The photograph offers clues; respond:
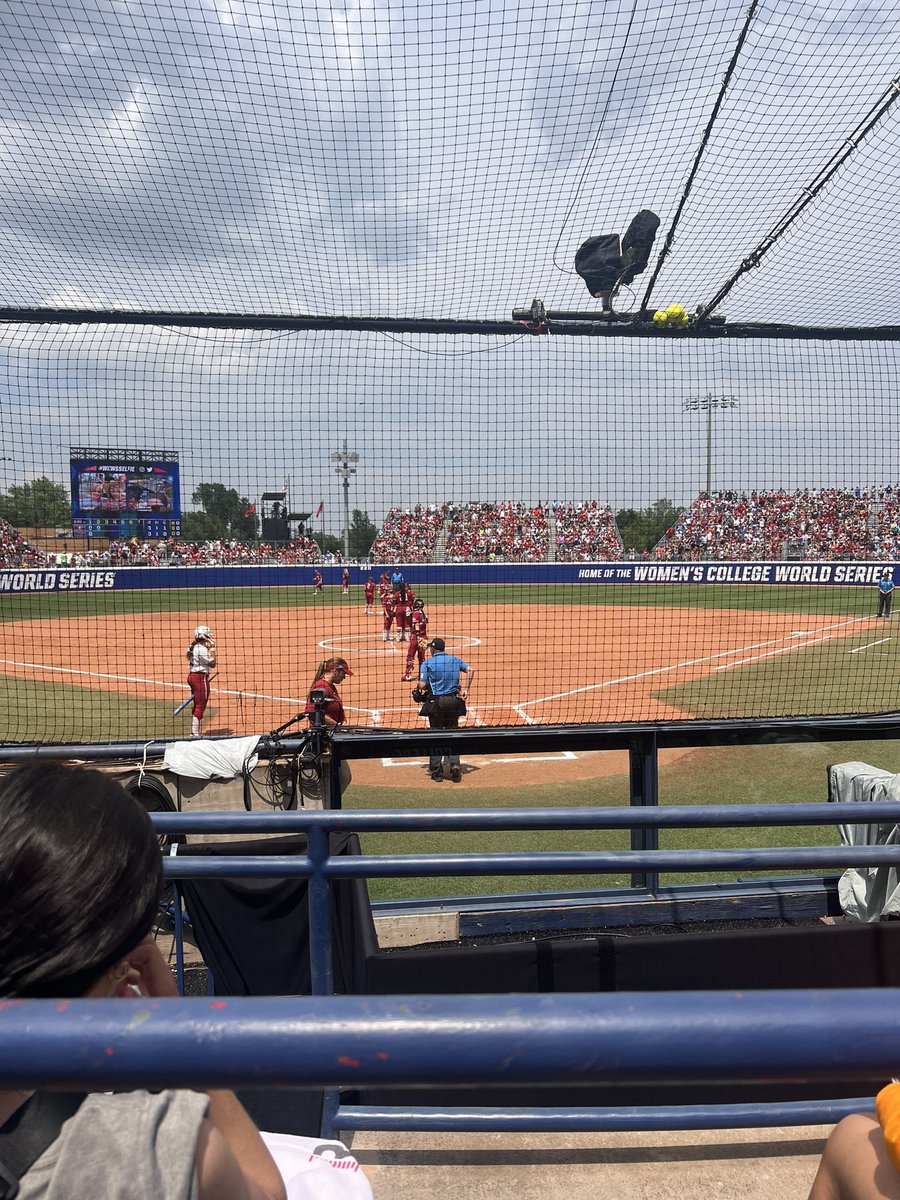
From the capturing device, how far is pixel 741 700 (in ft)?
45.2

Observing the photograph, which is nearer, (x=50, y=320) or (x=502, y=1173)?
(x=502, y=1173)

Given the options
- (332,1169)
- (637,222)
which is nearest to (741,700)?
(637,222)

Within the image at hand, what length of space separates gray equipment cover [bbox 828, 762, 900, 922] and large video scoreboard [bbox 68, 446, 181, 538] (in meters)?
5.62

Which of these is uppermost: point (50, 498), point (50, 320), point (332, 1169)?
→ point (50, 320)

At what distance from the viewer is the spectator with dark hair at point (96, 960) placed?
0.87 meters

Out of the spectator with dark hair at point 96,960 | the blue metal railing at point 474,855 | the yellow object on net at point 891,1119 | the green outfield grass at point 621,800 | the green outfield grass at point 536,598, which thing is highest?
the spectator with dark hair at point 96,960

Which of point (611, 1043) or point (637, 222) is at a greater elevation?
point (637, 222)

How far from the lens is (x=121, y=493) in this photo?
7344mm

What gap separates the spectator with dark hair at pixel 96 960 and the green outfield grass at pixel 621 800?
4.58 m

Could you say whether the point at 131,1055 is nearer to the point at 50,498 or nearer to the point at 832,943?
the point at 832,943

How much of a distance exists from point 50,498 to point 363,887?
508 centimetres

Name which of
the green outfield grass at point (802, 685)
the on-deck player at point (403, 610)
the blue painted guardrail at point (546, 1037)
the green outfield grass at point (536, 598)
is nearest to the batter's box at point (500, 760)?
the green outfield grass at point (802, 685)

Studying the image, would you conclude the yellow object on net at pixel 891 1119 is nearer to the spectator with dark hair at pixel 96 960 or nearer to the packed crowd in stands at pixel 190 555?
the spectator with dark hair at pixel 96 960

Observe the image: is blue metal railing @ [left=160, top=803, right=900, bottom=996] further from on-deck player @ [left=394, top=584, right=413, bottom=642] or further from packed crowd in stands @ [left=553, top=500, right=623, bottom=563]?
on-deck player @ [left=394, top=584, right=413, bottom=642]
